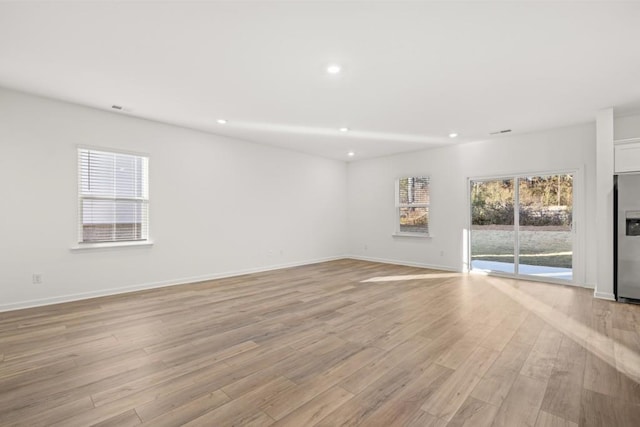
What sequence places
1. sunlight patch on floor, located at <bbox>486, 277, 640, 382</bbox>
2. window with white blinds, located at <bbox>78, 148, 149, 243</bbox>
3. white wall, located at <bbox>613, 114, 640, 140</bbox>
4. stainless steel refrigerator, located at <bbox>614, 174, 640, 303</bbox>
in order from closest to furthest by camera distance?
sunlight patch on floor, located at <bbox>486, 277, 640, 382</bbox>
stainless steel refrigerator, located at <bbox>614, 174, 640, 303</bbox>
window with white blinds, located at <bbox>78, 148, 149, 243</bbox>
white wall, located at <bbox>613, 114, 640, 140</bbox>

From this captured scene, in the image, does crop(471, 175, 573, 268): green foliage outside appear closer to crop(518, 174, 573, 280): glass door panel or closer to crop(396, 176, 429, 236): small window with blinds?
crop(518, 174, 573, 280): glass door panel

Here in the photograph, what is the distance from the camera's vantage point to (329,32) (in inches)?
95.8

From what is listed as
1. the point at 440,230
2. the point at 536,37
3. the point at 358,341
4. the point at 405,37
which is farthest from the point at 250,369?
the point at 440,230

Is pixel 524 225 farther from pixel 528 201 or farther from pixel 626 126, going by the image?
pixel 626 126

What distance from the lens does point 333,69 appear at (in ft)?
9.94

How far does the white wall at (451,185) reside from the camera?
4.87 metres

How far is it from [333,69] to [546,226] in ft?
15.8

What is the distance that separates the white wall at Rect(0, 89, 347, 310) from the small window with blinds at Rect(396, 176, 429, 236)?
187cm

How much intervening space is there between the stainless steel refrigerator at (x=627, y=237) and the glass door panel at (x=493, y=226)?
154 centimetres

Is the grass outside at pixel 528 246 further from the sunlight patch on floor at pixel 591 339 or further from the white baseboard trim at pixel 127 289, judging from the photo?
the white baseboard trim at pixel 127 289

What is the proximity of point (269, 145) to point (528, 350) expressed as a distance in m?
5.52

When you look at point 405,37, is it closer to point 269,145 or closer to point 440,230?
point 269,145

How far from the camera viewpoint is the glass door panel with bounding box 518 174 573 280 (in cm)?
509

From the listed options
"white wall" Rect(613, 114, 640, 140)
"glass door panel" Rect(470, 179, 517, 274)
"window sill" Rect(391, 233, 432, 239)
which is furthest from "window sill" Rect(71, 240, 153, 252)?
"white wall" Rect(613, 114, 640, 140)
